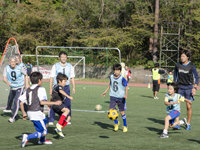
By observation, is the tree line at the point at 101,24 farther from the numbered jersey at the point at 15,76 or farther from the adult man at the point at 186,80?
the numbered jersey at the point at 15,76

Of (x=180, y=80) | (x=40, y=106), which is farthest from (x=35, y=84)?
(x=180, y=80)

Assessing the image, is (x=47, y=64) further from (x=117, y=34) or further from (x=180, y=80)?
(x=180, y=80)

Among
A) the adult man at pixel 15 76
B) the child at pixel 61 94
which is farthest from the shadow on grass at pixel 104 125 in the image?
the adult man at pixel 15 76

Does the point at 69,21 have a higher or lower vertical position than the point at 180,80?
higher

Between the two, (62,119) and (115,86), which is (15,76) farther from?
(115,86)

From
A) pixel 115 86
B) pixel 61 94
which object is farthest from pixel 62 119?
pixel 115 86

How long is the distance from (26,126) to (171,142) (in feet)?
12.5

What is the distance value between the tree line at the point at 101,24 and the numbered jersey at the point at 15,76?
907 inches

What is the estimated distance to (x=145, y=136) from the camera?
676 cm

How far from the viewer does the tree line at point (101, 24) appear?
101ft

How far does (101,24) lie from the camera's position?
35.3m

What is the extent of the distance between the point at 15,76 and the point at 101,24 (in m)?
27.5

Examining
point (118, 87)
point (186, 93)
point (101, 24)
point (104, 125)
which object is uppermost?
point (101, 24)

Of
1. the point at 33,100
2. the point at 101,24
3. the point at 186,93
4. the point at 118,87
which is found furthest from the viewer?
the point at 101,24
